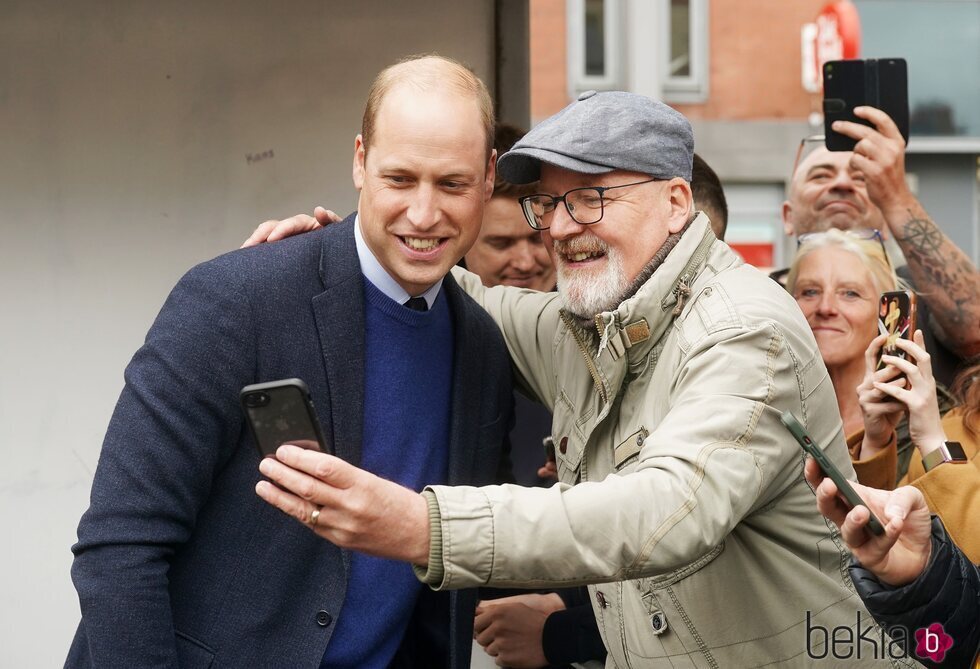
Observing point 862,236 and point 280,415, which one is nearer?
point 280,415

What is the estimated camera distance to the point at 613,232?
2.59m

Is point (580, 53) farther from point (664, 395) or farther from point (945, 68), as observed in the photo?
point (664, 395)

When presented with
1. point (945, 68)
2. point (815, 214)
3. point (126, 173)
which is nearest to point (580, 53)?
point (945, 68)

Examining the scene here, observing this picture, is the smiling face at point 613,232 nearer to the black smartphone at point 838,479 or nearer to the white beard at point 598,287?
the white beard at point 598,287

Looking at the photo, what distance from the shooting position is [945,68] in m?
12.7

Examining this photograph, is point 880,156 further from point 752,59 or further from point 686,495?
point 752,59

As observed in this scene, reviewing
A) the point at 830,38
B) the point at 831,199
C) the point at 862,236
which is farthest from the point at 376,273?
the point at 830,38

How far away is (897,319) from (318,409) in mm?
1399

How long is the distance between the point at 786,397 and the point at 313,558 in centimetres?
94

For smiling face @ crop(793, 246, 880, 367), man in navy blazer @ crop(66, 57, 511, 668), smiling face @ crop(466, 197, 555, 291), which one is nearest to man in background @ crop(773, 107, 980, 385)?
smiling face @ crop(793, 246, 880, 367)

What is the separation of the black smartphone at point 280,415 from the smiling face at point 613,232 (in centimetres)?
83

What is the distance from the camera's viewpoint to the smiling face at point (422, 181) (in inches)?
95.1

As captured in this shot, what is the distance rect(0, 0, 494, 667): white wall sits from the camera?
339 centimetres

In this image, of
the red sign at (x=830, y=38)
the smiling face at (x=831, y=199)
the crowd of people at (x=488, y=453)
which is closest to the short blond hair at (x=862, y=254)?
the smiling face at (x=831, y=199)
